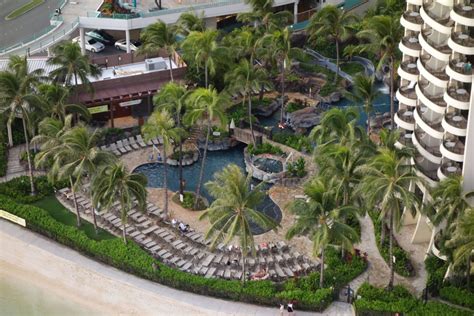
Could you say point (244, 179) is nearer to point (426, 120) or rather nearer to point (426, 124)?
point (426, 124)

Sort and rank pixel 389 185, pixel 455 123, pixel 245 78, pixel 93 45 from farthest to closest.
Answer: pixel 93 45 < pixel 245 78 < pixel 455 123 < pixel 389 185

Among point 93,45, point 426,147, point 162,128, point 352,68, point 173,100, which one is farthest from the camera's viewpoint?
point 93,45

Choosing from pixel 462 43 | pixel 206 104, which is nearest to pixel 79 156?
pixel 206 104

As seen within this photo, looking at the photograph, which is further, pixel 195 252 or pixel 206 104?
pixel 206 104

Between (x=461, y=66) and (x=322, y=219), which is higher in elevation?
(x=461, y=66)

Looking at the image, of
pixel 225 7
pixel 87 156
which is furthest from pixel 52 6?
pixel 87 156

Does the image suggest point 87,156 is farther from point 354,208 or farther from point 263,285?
point 354,208
